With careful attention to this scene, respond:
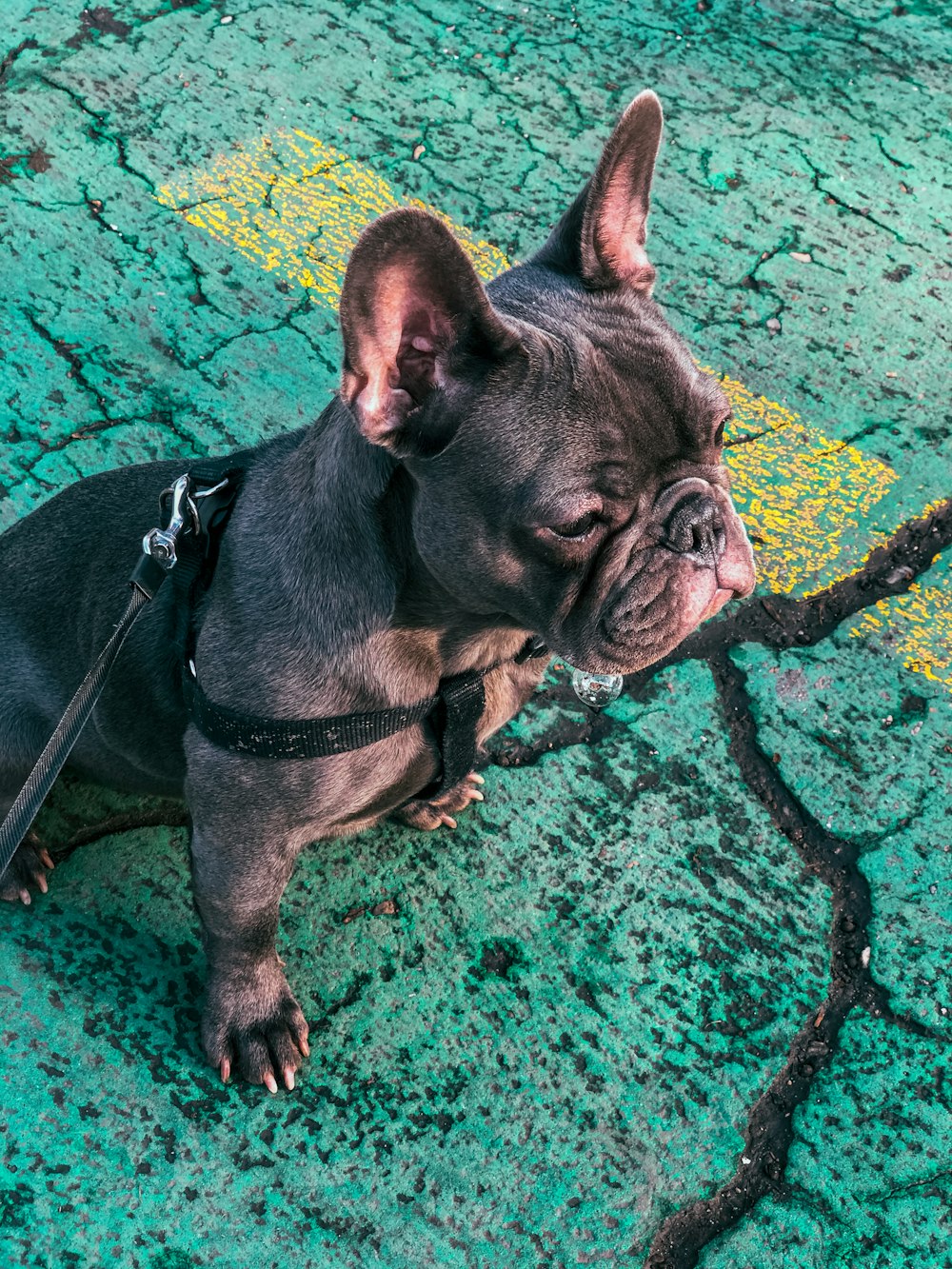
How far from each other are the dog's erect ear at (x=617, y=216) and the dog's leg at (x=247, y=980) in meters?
1.42

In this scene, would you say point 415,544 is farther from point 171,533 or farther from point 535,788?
point 535,788

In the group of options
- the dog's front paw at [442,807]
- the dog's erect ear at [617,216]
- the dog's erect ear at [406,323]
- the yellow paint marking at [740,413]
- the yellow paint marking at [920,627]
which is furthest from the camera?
the yellow paint marking at [740,413]

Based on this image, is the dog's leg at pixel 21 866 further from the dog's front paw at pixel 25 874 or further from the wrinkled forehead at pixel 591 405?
the wrinkled forehead at pixel 591 405

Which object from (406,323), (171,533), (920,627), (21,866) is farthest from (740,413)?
(21,866)

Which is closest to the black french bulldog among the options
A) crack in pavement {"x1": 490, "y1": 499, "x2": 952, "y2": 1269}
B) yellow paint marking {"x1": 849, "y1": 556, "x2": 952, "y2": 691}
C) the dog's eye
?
the dog's eye

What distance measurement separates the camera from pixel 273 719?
6.89 feet

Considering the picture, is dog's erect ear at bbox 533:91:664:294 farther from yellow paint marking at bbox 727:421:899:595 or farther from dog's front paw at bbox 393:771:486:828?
yellow paint marking at bbox 727:421:899:595

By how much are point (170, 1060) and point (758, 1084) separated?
145 cm

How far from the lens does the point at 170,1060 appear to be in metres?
2.51

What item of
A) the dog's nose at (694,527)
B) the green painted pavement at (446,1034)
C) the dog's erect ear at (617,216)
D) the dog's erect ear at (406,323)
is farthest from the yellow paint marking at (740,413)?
the dog's erect ear at (406,323)

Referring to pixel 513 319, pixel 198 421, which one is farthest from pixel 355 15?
pixel 513 319

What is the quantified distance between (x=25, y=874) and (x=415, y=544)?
147 cm

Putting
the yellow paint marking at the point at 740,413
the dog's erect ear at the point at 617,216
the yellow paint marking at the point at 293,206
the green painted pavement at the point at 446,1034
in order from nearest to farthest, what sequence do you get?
the dog's erect ear at the point at 617,216, the green painted pavement at the point at 446,1034, the yellow paint marking at the point at 740,413, the yellow paint marking at the point at 293,206

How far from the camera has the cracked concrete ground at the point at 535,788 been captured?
2393 millimetres
